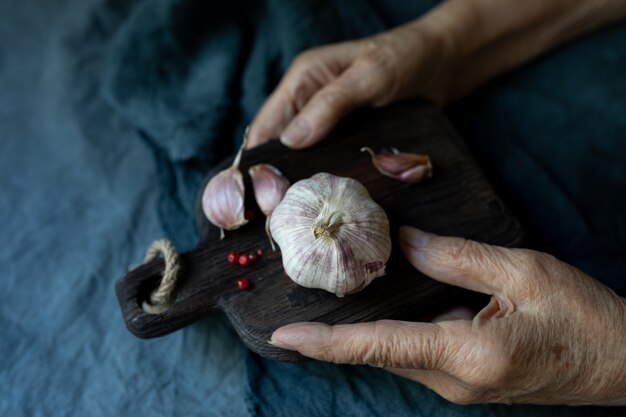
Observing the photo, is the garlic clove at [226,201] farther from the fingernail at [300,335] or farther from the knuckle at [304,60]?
the knuckle at [304,60]

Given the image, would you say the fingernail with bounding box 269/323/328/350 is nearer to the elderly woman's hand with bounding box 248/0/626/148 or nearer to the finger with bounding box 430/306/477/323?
the finger with bounding box 430/306/477/323

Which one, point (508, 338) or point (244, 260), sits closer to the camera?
point (508, 338)

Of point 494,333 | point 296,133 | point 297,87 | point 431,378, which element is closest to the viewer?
point 494,333

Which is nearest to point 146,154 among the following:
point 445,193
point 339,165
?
point 339,165

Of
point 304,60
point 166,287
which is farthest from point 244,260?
point 304,60

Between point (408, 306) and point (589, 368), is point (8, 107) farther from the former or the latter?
point (589, 368)

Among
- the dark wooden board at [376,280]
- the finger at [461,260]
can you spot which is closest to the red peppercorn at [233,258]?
the dark wooden board at [376,280]

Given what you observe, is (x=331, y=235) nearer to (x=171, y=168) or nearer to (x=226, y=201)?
(x=226, y=201)
